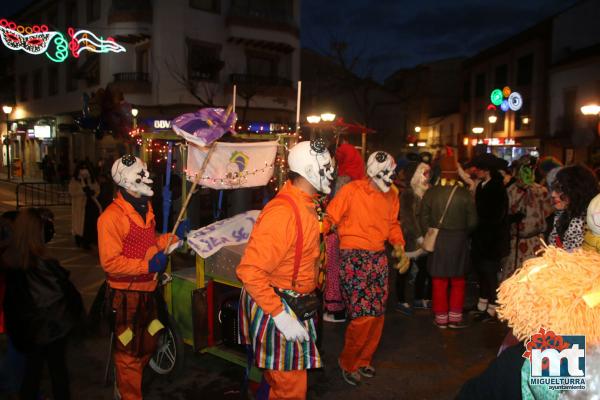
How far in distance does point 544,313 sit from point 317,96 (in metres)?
31.9

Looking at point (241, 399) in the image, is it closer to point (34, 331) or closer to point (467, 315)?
point (34, 331)

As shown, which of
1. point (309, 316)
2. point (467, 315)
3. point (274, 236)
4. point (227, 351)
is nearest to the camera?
point (274, 236)

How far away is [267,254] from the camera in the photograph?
2.87 meters

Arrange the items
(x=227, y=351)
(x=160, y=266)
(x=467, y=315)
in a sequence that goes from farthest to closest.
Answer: (x=467, y=315)
(x=227, y=351)
(x=160, y=266)

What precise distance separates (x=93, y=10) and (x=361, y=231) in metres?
24.8

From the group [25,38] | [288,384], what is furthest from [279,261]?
[25,38]

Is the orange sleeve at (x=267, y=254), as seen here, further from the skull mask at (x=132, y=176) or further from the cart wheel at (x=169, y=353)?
the cart wheel at (x=169, y=353)

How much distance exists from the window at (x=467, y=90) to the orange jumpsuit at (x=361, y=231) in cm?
3293

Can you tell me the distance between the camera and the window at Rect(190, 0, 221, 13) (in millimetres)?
21672

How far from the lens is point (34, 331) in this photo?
334 cm

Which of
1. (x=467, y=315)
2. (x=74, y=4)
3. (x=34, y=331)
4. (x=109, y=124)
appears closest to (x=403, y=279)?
(x=467, y=315)

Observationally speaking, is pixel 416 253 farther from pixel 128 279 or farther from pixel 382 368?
pixel 128 279

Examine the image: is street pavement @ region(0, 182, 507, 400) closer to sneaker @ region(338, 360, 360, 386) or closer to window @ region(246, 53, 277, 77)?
sneaker @ region(338, 360, 360, 386)

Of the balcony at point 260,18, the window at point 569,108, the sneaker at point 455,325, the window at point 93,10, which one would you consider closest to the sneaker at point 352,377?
the sneaker at point 455,325
